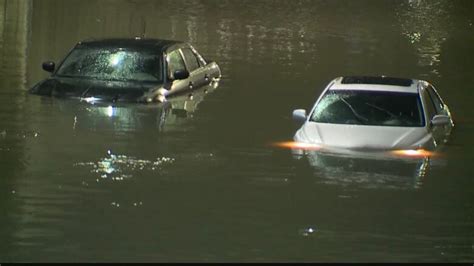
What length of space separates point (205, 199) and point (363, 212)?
65.9 inches

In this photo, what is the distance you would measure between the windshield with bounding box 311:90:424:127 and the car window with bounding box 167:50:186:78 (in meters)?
4.74

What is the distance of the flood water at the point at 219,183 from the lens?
1051cm

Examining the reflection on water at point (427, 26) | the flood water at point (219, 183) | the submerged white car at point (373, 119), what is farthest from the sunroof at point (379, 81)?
the reflection on water at point (427, 26)

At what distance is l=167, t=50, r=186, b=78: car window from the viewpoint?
2055 cm

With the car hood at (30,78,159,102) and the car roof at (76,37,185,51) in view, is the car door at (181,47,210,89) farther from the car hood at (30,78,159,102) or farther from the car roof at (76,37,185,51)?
the car hood at (30,78,159,102)

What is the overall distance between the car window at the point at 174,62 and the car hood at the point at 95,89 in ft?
1.92

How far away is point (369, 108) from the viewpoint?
16.2 meters

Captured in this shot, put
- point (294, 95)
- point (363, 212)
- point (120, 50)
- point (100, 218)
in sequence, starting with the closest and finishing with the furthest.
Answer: point (100, 218)
point (363, 212)
point (120, 50)
point (294, 95)

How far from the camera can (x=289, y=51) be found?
32.7m

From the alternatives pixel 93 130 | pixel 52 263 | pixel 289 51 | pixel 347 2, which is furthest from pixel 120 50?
pixel 347 2

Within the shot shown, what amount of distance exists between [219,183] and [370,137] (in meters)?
2.73

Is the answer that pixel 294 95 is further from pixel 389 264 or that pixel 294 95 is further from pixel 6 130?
pixel 389 264

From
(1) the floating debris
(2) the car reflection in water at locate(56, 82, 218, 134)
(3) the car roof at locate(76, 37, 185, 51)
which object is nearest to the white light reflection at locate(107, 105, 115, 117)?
(2) the car reflection in water at locate(56, 82, 218, 134)

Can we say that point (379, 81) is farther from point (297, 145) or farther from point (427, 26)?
point (427, 26)
